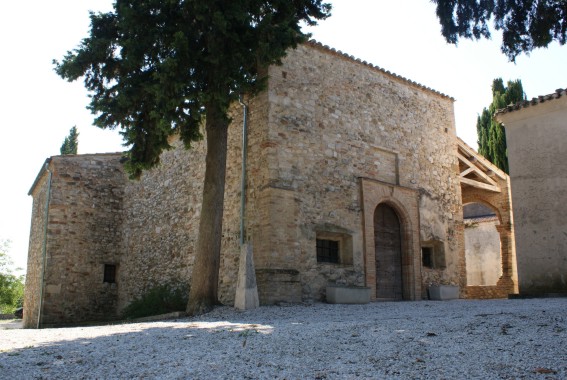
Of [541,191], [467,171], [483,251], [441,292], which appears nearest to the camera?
[541,191]

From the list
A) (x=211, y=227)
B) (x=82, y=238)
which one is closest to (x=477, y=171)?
(x=211, y=227)

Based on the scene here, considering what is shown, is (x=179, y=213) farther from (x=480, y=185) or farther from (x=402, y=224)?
(x=480, y=185)

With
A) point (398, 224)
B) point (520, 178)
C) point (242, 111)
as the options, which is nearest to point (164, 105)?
point (242, 111)

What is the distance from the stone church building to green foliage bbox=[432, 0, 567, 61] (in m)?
4.45

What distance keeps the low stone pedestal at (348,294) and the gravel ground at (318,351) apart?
433cm

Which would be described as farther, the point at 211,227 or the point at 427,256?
the point at 427,256

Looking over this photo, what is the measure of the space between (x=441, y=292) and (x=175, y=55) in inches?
360

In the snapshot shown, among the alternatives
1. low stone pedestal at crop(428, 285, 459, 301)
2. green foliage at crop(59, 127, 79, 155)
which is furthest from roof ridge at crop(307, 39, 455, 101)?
green foliage at crop(59, 127, 79, 155)

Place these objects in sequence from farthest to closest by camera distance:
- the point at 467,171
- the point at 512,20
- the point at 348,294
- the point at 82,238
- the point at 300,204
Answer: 1. the point at 467,171
2. the point at 82,238
3. the point at 300,204
4. the point at 348,294
5. the point at 512,20

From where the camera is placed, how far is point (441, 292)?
548 inches

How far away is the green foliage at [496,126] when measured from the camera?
86.2 feet

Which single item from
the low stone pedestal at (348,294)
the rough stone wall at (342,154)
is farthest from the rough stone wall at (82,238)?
the low stone pedestal at (348,294)

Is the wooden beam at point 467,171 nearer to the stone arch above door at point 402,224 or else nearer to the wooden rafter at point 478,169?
the wooden rafter at point 478,169

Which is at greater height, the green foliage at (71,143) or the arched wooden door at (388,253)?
the green foliage at (71,143)
